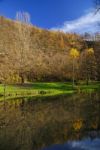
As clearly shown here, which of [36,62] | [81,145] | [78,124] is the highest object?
[36,62]

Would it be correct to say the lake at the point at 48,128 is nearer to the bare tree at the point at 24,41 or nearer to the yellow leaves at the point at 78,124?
the yellow leaves at the point at 78,124

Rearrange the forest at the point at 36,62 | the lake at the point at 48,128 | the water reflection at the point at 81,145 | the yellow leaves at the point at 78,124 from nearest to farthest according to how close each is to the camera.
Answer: the water reflection at the point at 81,145 → the lake at the point at 48,128 → the yellow leaves at the point at 78,124 → the forest at the point at 36,62

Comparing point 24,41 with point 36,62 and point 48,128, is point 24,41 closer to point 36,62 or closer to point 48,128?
point 36,62

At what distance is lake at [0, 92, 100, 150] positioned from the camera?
66.5 ft

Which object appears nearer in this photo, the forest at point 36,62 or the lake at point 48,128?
the lake at point 48,128

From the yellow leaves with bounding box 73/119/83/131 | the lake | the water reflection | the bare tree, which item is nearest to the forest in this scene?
the bare tree

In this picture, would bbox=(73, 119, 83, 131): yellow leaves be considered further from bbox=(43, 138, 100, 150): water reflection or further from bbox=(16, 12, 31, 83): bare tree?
bbox=(16, 12, 31, 83): bare tree

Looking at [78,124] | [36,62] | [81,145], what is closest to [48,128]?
[78,124]

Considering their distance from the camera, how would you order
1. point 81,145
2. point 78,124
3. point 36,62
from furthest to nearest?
point 36,62, point 78,124, point 81,145

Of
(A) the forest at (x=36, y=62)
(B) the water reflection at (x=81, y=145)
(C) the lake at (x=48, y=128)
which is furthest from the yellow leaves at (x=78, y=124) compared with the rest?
(A) the forest at (x=36, y=62)

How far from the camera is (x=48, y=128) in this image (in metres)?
25.4

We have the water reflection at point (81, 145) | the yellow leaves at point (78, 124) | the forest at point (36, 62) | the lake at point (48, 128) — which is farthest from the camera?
the forest at point (36, 62)

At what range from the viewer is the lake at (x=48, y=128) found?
2027 cm

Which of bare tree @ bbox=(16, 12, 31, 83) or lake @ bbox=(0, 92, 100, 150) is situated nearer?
lake @ bbox=(0, 92, 100, 150)
